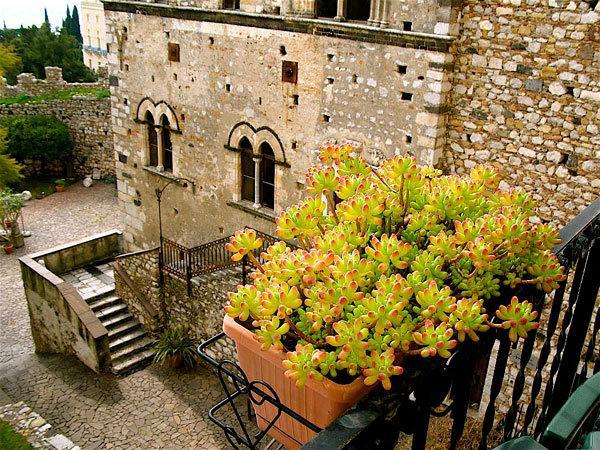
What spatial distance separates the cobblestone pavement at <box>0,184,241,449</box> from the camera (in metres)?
10.2

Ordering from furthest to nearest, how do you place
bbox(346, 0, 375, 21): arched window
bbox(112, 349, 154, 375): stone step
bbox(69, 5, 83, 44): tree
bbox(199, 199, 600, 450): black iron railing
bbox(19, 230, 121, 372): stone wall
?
bbox(69, 5, 83, 44): tree, bbox(112, 349, 154, 375): stone step, bbox(19, 230, 121, 372): stone wall, bbox(346, 0, 375, 21): arched window, bbox(199, 199, 600, 450): black iron railing

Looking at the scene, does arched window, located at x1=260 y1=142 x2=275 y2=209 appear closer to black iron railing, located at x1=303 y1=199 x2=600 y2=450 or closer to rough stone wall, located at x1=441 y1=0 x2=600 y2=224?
rough stone wall, located at x1=441 y1=0 x2=600 y2=224

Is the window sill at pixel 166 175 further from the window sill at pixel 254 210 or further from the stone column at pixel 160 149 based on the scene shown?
the window sill at pixel 254 210

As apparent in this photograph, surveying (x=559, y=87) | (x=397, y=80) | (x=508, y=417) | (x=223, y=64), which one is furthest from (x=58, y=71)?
(x=508, y=417)

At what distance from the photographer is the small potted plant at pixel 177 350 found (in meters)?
11.9

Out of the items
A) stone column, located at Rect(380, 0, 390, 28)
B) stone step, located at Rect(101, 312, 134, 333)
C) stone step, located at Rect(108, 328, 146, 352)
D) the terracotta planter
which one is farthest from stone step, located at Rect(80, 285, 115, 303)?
the terracotta planter

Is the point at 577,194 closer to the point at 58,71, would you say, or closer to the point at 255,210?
the point at 255,210

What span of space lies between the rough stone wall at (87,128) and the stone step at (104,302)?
10.9 m

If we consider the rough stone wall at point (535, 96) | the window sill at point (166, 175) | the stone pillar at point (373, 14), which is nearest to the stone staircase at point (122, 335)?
the window sill at point (166, 175)

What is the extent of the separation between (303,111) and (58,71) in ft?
57.4

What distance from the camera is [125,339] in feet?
42.0

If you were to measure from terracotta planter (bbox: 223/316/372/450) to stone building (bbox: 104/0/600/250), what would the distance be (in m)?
6.40

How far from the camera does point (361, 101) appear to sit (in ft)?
29.6

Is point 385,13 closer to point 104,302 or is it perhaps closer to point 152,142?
point 152,142
